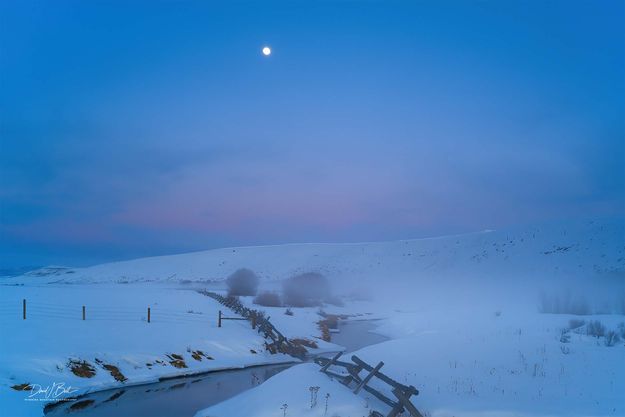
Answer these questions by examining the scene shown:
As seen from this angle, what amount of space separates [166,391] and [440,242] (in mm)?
97633

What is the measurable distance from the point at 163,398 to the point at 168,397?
19cm

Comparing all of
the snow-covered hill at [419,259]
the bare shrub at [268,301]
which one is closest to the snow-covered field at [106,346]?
the bare shrub at [268,301]

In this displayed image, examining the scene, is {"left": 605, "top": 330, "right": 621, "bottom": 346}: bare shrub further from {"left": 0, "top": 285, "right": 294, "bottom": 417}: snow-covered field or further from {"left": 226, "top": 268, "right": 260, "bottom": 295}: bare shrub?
{"left": 226, "top": 268, "right": 260, "bottom": 295}: bare shrub

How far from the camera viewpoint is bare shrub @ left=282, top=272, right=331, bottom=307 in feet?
164

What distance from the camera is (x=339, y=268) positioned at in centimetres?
10369

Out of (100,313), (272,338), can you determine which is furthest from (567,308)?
(100,313)

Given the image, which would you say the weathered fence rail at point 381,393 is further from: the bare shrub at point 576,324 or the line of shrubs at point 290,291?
the line of shrubs at point 290,291

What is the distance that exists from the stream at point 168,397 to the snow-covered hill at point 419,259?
58.4m

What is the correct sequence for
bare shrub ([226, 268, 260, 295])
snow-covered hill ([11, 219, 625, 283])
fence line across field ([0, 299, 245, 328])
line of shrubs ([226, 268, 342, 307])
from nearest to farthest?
fence line across field ([0, 299, 245, 328]) < line of shrubs ([226, 268, 342, 307]) < bare shrub ([226, 268, 260, 295]) < snow-covered hill ([11, 219, 625, 283])

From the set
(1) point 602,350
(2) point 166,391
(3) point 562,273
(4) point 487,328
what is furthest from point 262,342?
(3) point 562,273

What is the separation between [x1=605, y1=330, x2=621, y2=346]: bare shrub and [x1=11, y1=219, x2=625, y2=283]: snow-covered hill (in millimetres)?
47882

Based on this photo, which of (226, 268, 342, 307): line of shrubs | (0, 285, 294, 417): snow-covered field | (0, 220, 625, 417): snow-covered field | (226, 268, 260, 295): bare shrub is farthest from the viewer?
(226, 268, 260, 295): bare shrub

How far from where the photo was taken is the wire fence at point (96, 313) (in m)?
22.5
